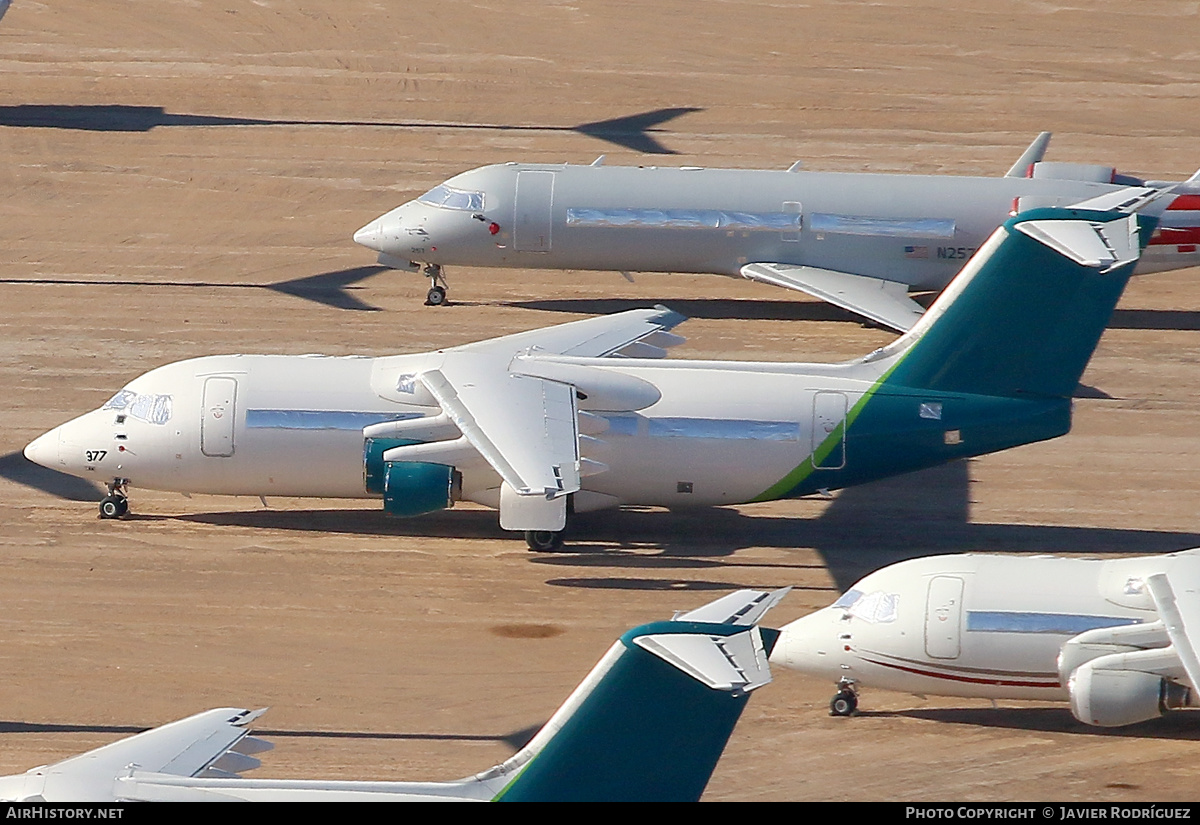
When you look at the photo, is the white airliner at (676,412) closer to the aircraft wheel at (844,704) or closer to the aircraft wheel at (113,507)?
the aircraft wheel at (113,507)

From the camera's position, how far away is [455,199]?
148ft

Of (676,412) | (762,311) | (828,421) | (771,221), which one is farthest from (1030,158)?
(676,412)

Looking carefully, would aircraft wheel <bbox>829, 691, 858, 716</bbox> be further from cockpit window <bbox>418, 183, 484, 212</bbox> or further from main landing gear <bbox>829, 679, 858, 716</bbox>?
cockpit window <bbox>418, 183, 484, 212</bbox>

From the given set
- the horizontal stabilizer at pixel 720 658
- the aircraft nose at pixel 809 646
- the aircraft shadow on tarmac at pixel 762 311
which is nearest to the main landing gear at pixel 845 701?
the aircraft nose at pixel 809 646

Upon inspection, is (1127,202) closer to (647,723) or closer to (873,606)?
(873,606)

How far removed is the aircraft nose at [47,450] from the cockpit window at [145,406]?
1085 millimetres

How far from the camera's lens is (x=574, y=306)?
46.5 metres

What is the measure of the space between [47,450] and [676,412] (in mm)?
11181

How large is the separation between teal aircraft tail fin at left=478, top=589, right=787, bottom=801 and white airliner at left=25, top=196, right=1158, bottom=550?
1331 cm

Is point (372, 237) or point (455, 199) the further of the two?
point (372, 237)

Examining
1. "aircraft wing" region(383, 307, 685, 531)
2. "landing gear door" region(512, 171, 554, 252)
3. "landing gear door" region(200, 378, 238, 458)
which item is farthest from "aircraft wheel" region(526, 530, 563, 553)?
"landing gear door" region(512, 171, 554, 252)

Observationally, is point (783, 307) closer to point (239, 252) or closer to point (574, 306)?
point (574, 306)

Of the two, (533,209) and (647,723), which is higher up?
(533,209)

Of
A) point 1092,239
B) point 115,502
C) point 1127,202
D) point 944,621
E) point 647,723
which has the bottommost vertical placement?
point 944,621
